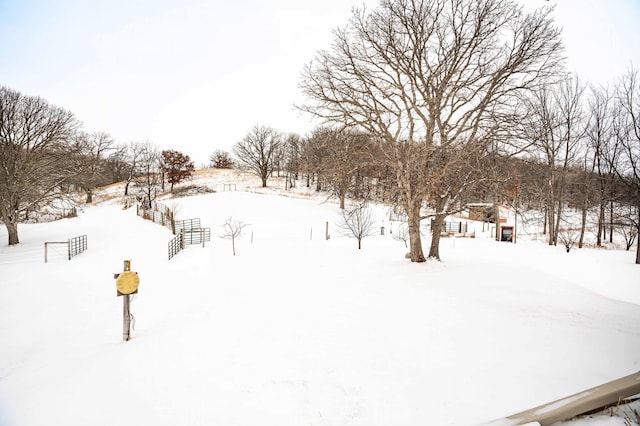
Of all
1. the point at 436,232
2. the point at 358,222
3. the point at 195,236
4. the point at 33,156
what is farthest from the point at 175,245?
the point at 436,232

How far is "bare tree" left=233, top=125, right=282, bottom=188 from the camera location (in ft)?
176

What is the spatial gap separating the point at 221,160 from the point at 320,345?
270 ft

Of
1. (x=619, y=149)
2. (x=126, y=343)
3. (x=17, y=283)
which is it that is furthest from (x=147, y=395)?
(x=619, y=149)

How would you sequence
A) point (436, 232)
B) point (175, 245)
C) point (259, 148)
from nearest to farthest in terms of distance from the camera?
point (436, 232)
point (175, 245)
point (259, 148)

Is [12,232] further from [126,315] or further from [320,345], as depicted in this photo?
[320,345]

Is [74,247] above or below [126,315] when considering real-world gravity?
below

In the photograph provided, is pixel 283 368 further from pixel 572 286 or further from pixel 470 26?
pixel 470 26

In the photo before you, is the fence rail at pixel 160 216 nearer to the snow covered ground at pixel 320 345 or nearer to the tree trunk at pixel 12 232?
the tree trunk at pixel 12 232

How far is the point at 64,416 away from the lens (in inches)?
156

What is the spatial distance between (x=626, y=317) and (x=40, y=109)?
34303 mm

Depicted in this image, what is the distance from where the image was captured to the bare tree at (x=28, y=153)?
20141 millimetres

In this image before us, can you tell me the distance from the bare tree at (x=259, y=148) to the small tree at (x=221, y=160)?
82.8 ft

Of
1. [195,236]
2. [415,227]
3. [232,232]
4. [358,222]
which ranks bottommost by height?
[195,236]

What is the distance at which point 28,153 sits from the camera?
70.3 ft
